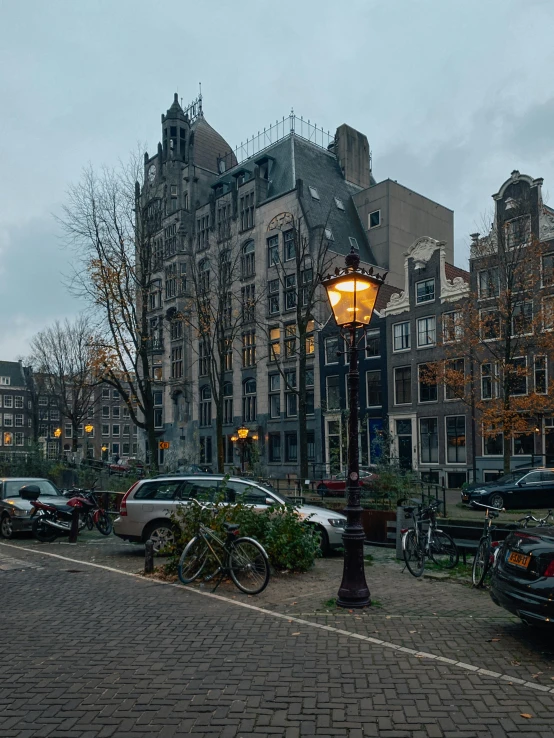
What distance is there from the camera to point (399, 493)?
17.1 m

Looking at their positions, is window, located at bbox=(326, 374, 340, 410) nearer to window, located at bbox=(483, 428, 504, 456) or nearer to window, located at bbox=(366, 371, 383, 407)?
window, located at bbox=(366, 371, 383, 407)

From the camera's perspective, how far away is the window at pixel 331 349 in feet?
143

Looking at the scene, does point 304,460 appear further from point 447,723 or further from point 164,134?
point 164,134

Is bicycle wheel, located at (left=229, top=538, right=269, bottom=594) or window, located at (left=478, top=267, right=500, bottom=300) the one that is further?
window, located at (left=478, top=267, right=500, bottom=300)

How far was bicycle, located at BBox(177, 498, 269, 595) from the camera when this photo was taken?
9.88m

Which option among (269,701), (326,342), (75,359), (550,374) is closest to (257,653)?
(269,701)

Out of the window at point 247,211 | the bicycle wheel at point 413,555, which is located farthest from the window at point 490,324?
the window at point 247,211

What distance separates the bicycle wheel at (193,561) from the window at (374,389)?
3144cm

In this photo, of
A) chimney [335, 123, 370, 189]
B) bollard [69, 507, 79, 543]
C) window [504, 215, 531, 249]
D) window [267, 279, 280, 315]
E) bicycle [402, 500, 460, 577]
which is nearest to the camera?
bicycle [402, 500, 460, 577]

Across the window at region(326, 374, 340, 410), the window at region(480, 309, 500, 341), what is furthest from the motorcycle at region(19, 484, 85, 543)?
the window at region(326, 374, 340, 410)

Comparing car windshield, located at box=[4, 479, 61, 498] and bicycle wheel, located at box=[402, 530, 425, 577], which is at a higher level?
car windshield, located at box=[4, 479, 61, 498]

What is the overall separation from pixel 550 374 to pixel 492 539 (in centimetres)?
2331

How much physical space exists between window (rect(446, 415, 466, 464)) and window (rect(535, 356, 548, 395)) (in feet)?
16.4

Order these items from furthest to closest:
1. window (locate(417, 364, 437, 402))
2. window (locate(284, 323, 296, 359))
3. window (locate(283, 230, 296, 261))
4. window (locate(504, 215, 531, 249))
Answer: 1. window (locate(283, 230, 296, 261))
2. window (locate(417, 364, 437, 402))
3. window (locate(284, 323, 296, 359))
4. window (locate(504, 215, 531, 249))
